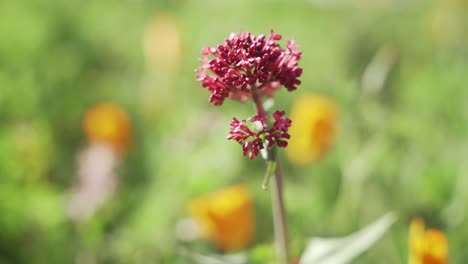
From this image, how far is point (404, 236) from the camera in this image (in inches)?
27.9

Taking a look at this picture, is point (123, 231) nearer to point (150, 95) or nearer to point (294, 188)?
point (294, 188)

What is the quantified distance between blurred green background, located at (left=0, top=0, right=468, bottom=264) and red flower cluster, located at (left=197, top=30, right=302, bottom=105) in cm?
25

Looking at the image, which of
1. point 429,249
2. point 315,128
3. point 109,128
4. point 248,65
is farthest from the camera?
point 109,128

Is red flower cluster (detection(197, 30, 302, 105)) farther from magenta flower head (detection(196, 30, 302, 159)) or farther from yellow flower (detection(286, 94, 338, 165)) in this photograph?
yellow flower (detection(286, 94, 338, 165))

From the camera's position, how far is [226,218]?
769 millimetres

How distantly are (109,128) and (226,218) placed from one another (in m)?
0.34

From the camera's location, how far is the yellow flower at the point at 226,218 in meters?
0.76

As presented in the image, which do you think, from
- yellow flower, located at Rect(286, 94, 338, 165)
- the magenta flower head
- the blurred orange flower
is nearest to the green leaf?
the magenta flower head

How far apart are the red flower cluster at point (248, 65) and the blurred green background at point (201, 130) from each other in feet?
0.83

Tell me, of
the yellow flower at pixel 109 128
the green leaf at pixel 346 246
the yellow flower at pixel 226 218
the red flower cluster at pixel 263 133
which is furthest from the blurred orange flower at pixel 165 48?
the red flower cluster at pixel 263 133

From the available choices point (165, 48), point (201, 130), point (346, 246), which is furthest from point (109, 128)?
point (346, 246)

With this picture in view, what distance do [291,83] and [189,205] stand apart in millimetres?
473

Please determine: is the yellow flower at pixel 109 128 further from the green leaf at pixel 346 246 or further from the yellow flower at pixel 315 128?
the green leaf at pixel 346 246

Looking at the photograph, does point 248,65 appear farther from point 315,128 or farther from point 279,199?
point 315,128
